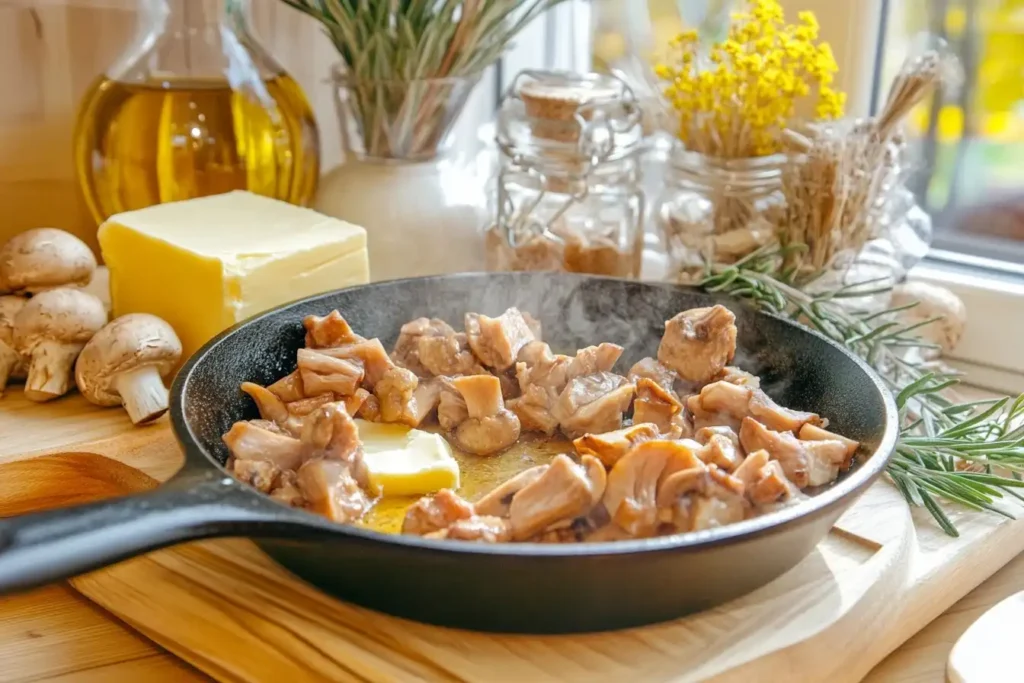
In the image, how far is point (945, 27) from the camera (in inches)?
60.1

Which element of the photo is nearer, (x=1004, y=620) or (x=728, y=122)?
(x=1004, y=620)

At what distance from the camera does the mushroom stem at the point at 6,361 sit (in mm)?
1180

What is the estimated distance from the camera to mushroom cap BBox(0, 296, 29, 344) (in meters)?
1.19

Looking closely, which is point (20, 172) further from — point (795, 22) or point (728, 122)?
point (795, 22)

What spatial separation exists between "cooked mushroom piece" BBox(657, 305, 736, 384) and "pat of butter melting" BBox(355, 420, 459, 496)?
256mm

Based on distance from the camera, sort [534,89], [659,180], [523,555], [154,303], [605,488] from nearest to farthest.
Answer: [523,555] < [605,488] < [154,303] < [534,89] < [659,180]

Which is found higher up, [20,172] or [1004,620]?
[20,172]

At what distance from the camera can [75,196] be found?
1.55 m

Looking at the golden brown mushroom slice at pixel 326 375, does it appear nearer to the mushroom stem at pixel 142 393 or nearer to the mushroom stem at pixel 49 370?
the mushroom stem at pixel 142 393

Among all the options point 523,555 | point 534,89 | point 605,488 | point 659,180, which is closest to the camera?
point 523,555

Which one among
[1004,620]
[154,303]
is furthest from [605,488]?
[154,303]

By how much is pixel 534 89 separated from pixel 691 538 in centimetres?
82

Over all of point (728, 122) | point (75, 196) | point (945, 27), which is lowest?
point (75, 196)

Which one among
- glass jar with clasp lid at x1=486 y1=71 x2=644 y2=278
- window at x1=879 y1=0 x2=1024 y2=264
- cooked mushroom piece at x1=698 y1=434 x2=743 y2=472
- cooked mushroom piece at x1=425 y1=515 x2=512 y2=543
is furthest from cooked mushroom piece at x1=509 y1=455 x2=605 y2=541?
window at x1=879 y1=0 x2=1024 y2=264
